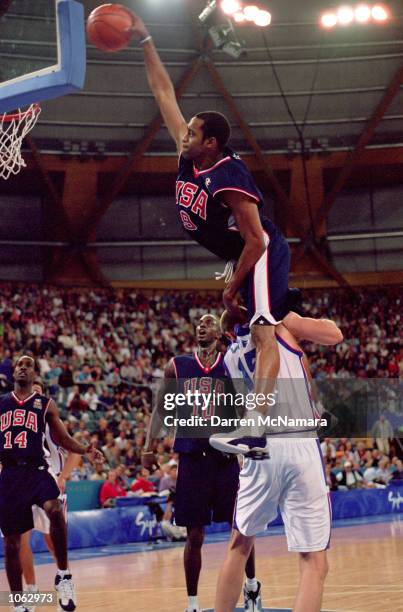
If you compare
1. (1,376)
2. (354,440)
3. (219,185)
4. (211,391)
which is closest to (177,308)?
(354,440)

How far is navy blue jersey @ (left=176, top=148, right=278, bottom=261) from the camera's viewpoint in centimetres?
496

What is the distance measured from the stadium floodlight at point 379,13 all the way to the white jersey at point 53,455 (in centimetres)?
1663

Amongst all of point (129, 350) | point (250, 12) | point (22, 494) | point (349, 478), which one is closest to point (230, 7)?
point (250, 12)

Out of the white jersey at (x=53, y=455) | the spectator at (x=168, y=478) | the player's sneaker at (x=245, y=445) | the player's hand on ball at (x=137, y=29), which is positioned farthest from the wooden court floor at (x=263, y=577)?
the player's hand on ball at (x=137, y=29)

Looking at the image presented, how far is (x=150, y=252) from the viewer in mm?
28203

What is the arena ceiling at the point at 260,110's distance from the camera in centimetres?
2444

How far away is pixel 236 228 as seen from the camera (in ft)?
16.6

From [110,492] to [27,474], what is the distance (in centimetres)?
741

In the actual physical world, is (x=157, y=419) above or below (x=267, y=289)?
below

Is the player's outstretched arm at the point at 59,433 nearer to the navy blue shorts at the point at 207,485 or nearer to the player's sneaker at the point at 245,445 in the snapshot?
the navy blue shorts at the point at 207,485

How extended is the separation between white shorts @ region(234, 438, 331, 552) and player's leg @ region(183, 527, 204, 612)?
228cm

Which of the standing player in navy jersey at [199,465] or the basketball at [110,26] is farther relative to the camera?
the standing player in navy jersey at [199,465]

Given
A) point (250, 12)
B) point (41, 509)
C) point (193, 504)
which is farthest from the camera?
point (250, 12)

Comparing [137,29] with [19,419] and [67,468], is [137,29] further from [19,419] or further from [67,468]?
[67,468]
